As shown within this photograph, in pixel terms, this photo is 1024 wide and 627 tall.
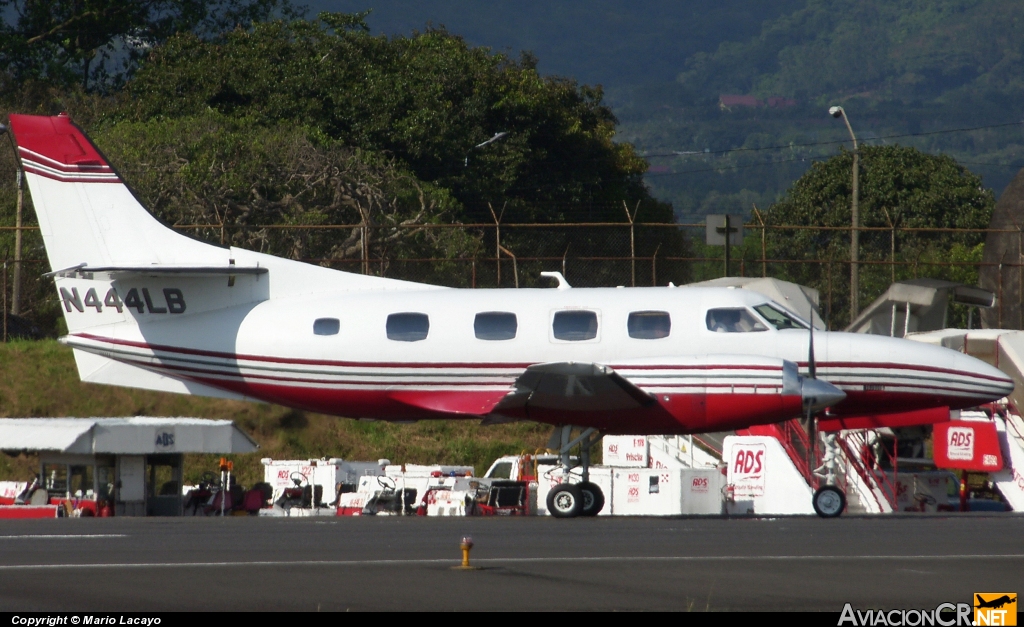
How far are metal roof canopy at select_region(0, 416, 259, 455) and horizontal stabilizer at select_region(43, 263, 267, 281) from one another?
11.3 ft

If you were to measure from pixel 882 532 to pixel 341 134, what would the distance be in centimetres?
3405

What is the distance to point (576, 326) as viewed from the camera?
17094 millimetres

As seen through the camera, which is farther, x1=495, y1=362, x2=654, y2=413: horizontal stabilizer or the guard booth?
the guard booth

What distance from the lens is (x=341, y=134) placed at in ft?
149

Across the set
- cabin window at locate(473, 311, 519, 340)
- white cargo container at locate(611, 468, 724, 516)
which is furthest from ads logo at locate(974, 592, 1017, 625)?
white cargo container at locate(611, 468, 724, 516)

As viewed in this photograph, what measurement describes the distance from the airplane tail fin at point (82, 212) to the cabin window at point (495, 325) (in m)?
4.22

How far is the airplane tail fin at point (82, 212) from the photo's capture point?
1852 cm

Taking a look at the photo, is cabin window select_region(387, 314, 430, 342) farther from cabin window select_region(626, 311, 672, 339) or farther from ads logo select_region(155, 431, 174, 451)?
ads logo select_region(155, 431, 174, 451)

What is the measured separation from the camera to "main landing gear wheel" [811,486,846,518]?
55.2 feet

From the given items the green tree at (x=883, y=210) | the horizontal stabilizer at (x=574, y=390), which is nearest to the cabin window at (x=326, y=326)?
the horizontal stabilizer at (x=574, y=390)

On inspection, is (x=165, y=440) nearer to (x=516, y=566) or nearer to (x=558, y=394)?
(x=558, y=394)

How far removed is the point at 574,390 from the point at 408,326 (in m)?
2.72

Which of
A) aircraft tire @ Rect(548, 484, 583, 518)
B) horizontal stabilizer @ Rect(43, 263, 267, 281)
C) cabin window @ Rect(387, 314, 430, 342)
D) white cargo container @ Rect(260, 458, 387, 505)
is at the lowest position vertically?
white cargo container @ Rect(260, 458, 387, 505)

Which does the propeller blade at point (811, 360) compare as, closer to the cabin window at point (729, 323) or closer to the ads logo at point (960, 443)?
the cabin window at point (729, 323)
